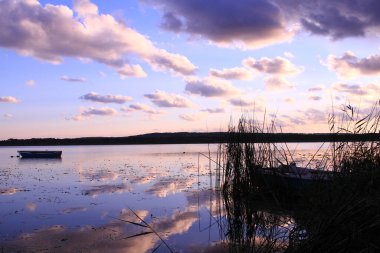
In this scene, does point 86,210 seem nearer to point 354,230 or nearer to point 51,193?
point 51,193

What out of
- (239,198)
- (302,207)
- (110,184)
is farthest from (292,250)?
(110,184)

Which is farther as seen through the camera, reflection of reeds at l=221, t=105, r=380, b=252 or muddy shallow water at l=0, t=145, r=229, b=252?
muddy shallow water at l=0, t=145, r=229, b=252

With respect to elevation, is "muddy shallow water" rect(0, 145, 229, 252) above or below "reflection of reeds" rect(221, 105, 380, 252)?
below

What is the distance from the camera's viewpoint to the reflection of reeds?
3.79 m

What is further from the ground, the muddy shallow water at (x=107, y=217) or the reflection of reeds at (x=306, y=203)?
the reflection of reeds at (x=306, y=203)

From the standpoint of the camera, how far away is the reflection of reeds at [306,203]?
3.79 m

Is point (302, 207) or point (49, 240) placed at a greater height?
point (302, 207)

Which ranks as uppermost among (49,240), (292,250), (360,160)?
(360,160)

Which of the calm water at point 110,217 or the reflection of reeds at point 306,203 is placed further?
the calm water at point 110,217

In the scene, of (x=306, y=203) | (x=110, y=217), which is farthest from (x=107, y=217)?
(x=306, y=203)

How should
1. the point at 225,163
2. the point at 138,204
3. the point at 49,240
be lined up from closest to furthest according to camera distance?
the point at 49,240, the point at 225,163, the point at 138,204

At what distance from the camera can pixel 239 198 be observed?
29.4 ft

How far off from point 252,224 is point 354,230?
343 centimetres

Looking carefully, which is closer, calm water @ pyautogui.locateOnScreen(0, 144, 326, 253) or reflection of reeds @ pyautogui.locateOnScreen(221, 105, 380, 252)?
reflection of reeds @ pyautogui.locateOnScreen(221, 105, 380, 252)
